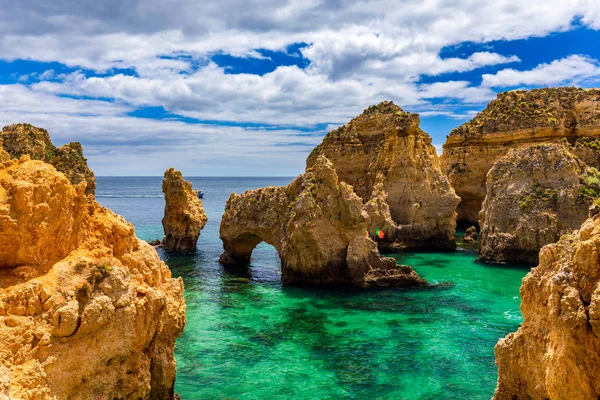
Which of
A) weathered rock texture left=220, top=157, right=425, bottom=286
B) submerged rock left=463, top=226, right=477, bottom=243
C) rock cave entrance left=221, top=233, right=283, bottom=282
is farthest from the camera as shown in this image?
submerged rock left=463, top=226, right=477, bottom=243

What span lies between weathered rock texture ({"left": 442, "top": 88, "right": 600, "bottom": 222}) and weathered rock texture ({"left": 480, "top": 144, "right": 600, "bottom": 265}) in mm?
14348

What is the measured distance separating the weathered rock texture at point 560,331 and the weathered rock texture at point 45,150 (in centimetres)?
2783

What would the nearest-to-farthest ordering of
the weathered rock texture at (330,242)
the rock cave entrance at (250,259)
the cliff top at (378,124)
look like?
the weathered rock texture at (330,242) < the rock cave entrance at (250,259) < the cliff top at (378,124)

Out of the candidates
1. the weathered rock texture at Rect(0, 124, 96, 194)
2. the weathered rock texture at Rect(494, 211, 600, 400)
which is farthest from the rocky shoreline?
the weathered rock texture at Rect(0, 124, 96, 194)

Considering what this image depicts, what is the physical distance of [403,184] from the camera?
158 ft

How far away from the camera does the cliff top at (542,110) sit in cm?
5281

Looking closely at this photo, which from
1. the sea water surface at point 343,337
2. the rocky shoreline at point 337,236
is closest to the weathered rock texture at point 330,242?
the rocky shoreline at point 337,236

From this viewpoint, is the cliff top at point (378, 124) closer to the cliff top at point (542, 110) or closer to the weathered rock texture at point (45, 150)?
the cliff top at point (542, 110)

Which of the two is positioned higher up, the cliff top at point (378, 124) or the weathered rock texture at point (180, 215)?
the cliff top at point (378, 124)

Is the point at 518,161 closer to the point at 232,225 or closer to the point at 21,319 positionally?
the point at 232,225

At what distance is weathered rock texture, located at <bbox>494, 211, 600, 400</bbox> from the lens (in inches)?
355

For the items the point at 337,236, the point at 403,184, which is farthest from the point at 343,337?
Answer: the point at 403,184

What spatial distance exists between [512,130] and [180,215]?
128 ft

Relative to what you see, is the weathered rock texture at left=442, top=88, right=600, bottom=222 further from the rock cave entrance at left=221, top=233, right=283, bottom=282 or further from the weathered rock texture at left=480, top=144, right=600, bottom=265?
the rock cave entrance at left=221, top=233, right=283, bottom=282
